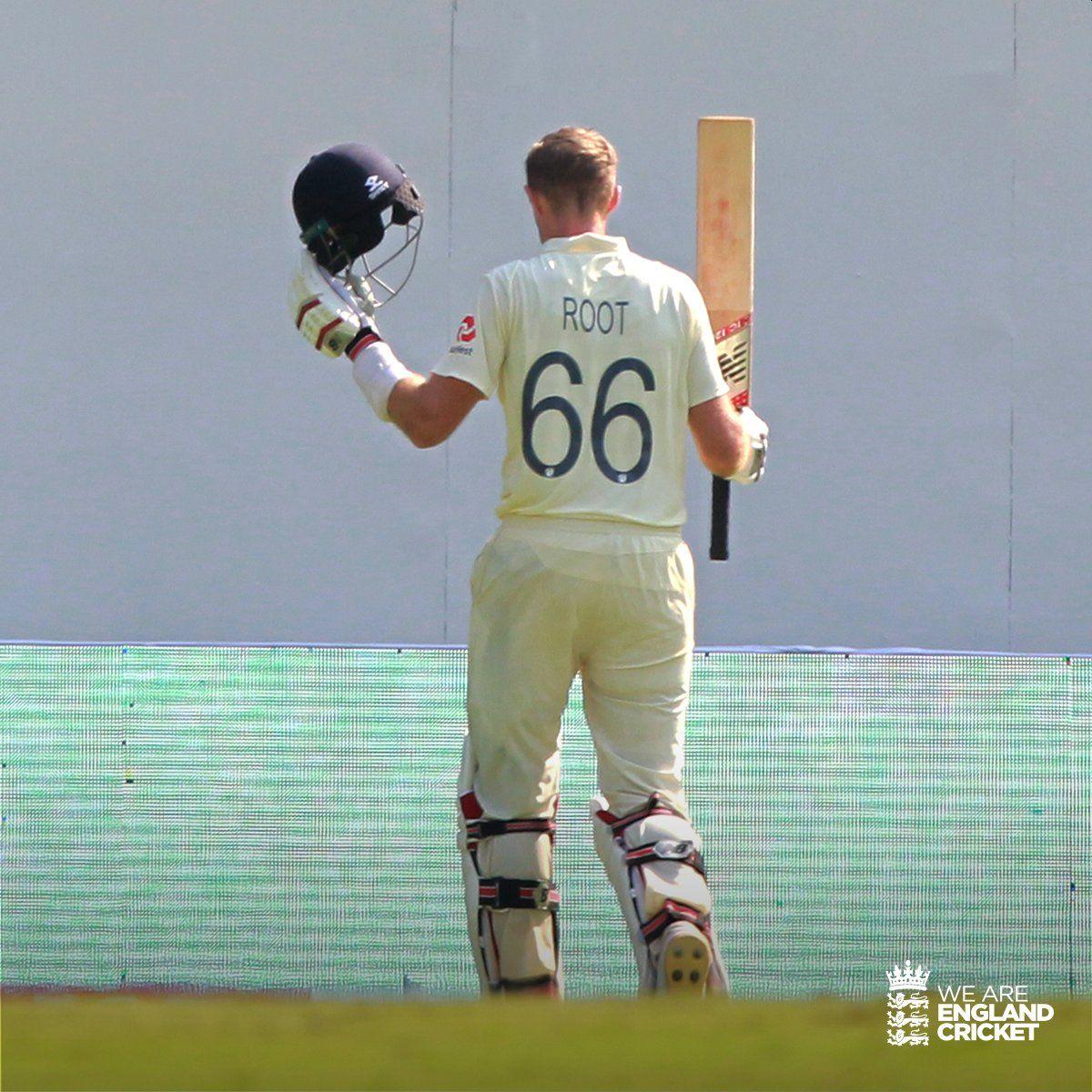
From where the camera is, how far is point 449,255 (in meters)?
8.58

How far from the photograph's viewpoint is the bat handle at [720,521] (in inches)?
154

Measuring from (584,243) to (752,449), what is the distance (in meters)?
0.52

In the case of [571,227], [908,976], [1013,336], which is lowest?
[908,976]

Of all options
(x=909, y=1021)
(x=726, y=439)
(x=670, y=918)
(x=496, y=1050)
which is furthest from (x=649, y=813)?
(x=496, y=1050)

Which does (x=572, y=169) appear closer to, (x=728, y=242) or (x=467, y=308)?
(x=728, y=242)

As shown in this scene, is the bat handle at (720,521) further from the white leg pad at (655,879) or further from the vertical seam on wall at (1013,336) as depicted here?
the vertical seam on wall at (1013,336)

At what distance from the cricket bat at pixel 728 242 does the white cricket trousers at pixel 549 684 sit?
1.97ft

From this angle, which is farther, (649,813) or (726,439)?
(726,439)

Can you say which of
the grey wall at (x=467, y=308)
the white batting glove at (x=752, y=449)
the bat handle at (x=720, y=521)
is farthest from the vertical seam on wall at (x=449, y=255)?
the white batting glove at (x=752, y=449)

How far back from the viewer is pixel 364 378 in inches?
134

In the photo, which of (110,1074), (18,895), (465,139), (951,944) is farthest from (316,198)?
(465,139)

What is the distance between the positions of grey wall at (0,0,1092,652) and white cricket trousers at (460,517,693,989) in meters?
5.24

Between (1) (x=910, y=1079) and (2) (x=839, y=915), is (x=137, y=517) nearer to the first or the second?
(2) (x=839, y=915)

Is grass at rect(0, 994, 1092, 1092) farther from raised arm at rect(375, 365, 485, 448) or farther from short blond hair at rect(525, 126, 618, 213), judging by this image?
short blond hair at rect(525, 126, 618, 213)
